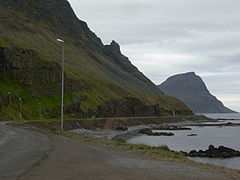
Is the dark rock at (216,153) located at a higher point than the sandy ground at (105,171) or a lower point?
lower

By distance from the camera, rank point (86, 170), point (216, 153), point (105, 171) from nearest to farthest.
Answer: point (105, 171) → point (86, 170) → point (216, 153)

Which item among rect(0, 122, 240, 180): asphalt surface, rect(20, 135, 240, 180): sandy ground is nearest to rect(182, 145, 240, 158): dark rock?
rect(0, 122, 240, 180): asphalt surface

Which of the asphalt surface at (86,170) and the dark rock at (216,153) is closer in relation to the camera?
the asphalt surface at (86,170)

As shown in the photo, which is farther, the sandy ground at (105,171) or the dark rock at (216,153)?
the dark rock at (216,153)

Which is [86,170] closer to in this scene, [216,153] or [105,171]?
[105,171]

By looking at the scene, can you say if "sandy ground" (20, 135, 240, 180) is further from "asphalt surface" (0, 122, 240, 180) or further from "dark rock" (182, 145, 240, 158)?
"dark rock" (182, 145, 240, 158)

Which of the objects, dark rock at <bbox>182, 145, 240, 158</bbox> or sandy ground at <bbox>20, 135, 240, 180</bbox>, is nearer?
sandy ground at <bbox>20, 135, 240, 180</bbox>

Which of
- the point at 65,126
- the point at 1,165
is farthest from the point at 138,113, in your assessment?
the point at 1,165

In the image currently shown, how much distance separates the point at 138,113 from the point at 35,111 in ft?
282

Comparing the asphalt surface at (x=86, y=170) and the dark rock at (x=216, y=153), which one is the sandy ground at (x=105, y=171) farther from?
the dark rock at (x=216, y=153)

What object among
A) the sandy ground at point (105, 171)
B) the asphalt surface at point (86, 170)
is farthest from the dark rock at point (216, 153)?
the sandy ground at point (105, 171)

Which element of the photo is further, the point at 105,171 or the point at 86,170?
the point at 86,170

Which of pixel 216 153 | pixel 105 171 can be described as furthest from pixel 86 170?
pixel 216 153

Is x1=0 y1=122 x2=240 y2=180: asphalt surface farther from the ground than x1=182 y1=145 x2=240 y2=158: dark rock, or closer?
farther from the ground
